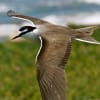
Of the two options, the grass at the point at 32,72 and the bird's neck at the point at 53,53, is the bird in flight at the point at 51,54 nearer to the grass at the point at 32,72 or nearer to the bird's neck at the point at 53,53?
the bird's neck at the point at 53,53

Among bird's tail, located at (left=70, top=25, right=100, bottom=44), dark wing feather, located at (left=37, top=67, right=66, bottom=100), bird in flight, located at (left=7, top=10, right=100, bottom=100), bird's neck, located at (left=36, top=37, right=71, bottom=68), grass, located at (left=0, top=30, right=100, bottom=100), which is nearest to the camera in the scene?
dark wing feather, located at (left=37, top=67, right=66, bottom=100)

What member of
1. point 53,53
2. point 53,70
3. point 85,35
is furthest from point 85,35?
point 53,70

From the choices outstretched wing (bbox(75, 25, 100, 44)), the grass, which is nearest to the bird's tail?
outstretched wing (bbox(75, 25, 100, 44))

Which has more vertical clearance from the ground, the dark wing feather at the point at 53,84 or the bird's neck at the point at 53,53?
the bird's neck at the point at 53,53

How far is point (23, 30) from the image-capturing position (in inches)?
180

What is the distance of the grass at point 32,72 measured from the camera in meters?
8.31

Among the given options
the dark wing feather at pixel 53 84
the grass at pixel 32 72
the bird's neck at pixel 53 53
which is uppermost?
the bird's neck at pixel 53 53

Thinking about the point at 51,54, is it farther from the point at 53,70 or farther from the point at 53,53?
the point at 53,70

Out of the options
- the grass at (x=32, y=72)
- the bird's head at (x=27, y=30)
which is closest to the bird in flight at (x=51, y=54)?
the bird's head at (x=27, y=30)

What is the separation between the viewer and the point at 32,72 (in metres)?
9.33

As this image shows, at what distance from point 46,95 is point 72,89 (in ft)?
13.9

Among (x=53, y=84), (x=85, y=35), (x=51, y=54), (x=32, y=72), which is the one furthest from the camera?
(x=32, y=72)

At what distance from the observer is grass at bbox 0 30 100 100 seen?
8312 mm

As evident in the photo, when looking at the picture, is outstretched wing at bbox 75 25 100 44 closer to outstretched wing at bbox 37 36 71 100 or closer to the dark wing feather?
outstretched wing at bbox 37 36 71 100
